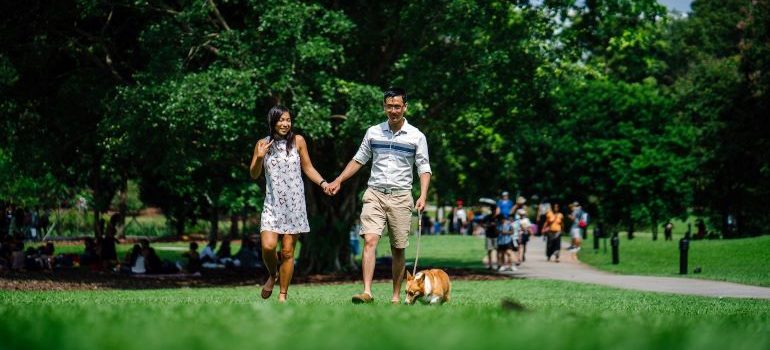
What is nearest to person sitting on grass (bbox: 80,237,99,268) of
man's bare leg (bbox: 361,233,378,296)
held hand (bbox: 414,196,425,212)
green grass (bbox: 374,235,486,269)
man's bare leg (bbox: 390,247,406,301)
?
green grass (bbox: 374,235,486,269)

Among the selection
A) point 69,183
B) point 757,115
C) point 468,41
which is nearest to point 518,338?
point 468,41

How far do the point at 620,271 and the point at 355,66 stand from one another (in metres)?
8.49

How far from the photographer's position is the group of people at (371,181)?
10.5 m

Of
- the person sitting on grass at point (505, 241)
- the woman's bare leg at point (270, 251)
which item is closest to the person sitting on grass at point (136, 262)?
the person sitting on grass at point (505, 241)

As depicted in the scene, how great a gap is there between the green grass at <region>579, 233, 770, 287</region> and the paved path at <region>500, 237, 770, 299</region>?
Answer: 753 mm

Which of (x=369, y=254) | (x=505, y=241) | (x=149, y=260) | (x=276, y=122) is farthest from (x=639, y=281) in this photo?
(x=149, y=260)

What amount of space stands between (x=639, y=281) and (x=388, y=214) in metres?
11.0

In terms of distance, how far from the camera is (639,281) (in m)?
20.2

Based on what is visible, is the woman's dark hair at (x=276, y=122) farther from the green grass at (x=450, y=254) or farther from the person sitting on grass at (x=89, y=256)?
the green grass at (x=450, y=254)

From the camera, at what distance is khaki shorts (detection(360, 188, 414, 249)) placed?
34.7 ft

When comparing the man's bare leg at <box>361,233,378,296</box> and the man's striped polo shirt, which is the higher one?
the man's striped polo shirt

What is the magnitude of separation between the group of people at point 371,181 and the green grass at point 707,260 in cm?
1051

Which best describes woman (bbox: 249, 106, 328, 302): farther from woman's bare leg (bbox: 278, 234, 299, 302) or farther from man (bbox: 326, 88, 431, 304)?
man (bbox: 326, 88, 431, 304)

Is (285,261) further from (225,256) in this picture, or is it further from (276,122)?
(225,256)
